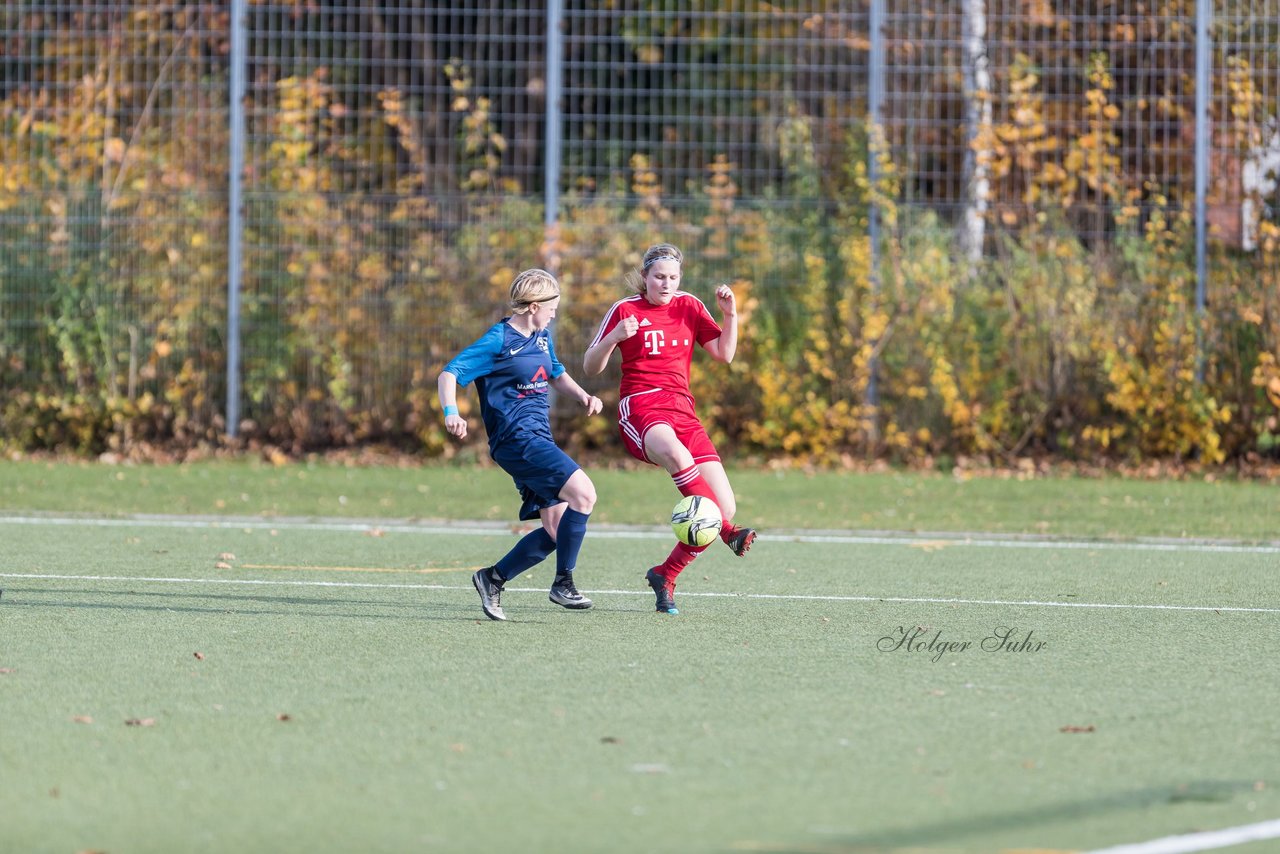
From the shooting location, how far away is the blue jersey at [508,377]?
8.33 metres

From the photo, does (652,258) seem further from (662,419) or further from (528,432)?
(528,432)

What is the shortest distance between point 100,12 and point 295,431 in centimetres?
442

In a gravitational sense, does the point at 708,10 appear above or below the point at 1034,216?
above

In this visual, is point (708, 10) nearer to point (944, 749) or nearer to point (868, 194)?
point (868, 194)

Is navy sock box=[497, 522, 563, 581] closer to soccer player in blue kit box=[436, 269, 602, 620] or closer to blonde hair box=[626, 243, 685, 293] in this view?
soccer player in blue kit box=[436, 269, 602, 620]

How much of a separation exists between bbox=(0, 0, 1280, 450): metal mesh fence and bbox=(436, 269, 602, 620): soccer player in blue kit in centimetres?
825

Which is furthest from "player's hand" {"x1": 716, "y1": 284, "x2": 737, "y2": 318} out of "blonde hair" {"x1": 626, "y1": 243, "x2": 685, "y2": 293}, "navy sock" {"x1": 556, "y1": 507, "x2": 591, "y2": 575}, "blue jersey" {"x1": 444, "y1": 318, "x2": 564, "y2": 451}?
"navy sock" {"x1": 556, "y1": 507, "x2": 591, "y2": 575}

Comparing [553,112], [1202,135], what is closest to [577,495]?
[553,112]

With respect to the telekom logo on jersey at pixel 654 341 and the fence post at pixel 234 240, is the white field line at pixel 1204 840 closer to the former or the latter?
the telekom logo on jersey at pixel 654 341

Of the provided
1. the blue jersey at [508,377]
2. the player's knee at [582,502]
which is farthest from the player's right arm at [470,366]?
the player's knee at [582,502]

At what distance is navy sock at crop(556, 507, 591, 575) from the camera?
834 centimetres

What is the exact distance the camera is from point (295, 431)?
17.1 meters

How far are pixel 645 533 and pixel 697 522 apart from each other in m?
3.73

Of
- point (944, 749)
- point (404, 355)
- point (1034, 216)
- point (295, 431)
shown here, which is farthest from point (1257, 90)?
point (944, 749)
